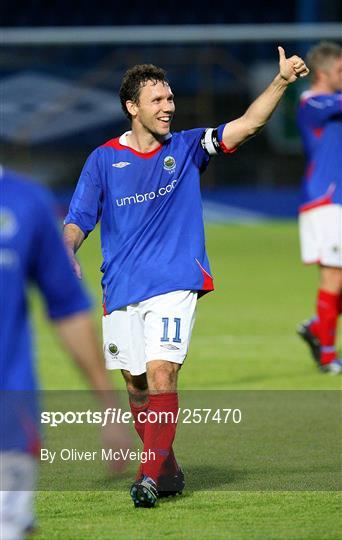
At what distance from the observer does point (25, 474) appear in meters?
3.48

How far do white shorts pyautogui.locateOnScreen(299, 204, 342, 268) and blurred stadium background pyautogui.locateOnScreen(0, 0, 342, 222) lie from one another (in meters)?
10.7

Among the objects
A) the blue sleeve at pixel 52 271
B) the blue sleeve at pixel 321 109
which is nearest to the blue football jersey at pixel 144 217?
the blue sleeve at pixel 52 271

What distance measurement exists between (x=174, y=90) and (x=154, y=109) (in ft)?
51.7

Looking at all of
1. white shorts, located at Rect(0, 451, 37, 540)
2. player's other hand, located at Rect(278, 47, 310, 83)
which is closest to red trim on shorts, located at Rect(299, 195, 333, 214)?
player's other hand, located at Rect(278, 47, 310, 83)

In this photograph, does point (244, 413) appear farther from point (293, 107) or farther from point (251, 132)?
point (293, 107)

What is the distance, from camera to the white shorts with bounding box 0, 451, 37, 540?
344 cm

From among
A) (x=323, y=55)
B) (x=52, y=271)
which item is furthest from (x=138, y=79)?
(x=323, y=55)

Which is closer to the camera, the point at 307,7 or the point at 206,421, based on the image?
the point at 206,421

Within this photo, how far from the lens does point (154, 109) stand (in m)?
6.16

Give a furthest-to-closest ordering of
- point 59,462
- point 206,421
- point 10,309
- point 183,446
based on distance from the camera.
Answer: point 206,421
point 183,446
point 59,462
point 10,309

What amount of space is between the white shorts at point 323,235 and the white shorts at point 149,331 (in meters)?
4.64

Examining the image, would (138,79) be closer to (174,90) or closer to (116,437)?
(116,437)

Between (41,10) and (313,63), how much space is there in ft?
61.4

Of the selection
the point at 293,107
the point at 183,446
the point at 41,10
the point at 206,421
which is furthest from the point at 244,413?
the point at 41,10
